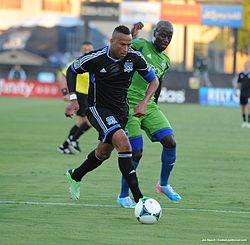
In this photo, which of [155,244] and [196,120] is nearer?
[155,244]

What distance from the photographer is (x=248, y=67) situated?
30.5 meters

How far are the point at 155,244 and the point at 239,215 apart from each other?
2062 millimetres

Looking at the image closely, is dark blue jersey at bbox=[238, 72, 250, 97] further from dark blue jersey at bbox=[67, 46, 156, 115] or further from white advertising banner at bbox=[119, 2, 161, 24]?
white advertising banner at bbox=[119, 2, 161, 24]

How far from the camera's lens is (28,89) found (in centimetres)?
4528

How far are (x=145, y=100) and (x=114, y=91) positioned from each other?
1.47 feet

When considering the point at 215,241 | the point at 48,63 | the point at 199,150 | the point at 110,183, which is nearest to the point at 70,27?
the point at 48,63

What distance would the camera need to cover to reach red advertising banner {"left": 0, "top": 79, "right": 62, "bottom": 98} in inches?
1784

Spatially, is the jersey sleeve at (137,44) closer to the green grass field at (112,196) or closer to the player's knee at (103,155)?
the player's knee at (103,155)

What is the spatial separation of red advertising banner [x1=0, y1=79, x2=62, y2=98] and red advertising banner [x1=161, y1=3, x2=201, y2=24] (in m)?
11.3

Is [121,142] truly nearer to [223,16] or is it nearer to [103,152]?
[103,152]

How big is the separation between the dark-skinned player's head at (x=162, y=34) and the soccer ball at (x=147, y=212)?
2577mm

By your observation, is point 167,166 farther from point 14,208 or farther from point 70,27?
point 70,27

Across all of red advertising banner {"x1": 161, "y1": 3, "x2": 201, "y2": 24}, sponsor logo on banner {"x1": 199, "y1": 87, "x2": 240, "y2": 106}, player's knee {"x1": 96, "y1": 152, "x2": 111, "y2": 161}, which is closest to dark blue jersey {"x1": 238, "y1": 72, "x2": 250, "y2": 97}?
sponsor logo on banner {"x1": 199, "y1": 87, "x2": 240, "y2": 106}

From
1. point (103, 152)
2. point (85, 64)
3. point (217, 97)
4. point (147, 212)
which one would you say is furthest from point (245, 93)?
point (147, 212)
